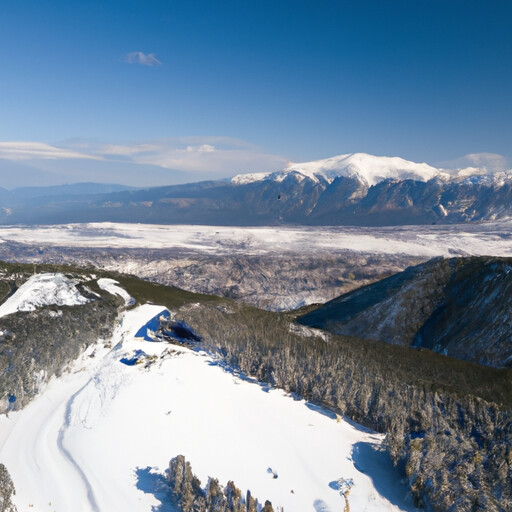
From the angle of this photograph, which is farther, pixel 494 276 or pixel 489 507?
pixel 494 276

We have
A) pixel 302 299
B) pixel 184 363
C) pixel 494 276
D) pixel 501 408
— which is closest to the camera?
pixel 501 408

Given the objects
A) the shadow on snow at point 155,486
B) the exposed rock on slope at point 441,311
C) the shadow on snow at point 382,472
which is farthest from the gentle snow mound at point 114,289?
the shadow on snow at point 382,472

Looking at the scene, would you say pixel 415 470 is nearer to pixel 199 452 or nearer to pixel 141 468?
pixel 199 452

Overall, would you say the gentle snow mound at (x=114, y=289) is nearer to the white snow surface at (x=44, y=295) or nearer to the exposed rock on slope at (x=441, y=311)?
the white snow surface at (x=44, y=295)

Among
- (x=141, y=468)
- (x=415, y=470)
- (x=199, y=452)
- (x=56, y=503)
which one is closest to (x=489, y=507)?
(x=415, y=470)

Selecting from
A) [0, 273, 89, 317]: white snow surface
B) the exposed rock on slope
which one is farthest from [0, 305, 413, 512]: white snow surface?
the exposed rock on slope

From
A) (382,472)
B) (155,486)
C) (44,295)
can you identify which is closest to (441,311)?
(382,472)

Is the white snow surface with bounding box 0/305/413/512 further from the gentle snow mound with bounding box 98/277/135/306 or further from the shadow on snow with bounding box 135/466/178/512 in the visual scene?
the gentle snow mound with bounding box 98/277/135/306
